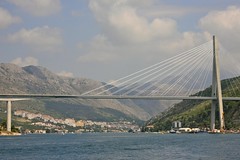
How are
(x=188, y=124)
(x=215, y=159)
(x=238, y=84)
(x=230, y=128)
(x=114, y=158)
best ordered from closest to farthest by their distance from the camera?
(x=215, y=159)
(x=114, y=158)
(x=230, y=128)
(x=188, y=124)
(x=238, y=84)

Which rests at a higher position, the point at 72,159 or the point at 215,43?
the point at 215,43

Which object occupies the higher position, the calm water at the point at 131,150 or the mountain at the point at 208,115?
the mountain at the point at 208,115

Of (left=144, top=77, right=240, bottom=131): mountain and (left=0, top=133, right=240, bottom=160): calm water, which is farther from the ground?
(left=144, top=77, right=240, bottom=131): mountain

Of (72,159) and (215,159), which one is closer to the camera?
Answer: (215,159)

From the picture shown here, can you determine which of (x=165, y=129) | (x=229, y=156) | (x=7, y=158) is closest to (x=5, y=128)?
(x=165, y=129)

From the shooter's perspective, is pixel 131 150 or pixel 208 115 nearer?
pixel 131 150

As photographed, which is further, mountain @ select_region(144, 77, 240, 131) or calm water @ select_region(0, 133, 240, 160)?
mountain @ select_region(144, 77, 240, 131)

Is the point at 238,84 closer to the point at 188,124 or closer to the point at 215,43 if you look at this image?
the point at 188,124

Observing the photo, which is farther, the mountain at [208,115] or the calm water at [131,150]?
the mountain at [208,115]

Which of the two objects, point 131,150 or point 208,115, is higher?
point 208,115

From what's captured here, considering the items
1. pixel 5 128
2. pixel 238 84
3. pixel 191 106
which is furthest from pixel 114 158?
pixel 191 106

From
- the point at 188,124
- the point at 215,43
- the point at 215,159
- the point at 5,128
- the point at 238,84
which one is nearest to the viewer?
the point at 215,159
